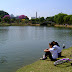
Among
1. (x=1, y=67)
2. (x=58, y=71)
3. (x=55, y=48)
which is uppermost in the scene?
(x=55, y=48)

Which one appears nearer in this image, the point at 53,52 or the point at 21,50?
the point at 53,52

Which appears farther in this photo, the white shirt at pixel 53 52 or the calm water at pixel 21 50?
the calm water at pixel 21 50

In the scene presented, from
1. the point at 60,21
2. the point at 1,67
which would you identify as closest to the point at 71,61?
the point at 1,67

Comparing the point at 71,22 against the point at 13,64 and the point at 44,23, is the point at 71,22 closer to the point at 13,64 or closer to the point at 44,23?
the point at 44,23

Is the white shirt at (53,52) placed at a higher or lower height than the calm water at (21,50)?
higher

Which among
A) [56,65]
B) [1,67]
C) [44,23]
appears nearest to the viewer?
[56,65]

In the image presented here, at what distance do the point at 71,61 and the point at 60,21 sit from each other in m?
97.6

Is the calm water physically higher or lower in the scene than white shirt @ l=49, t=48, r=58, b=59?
lower

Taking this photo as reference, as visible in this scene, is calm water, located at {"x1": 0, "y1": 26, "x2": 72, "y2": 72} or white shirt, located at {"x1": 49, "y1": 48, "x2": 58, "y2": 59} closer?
white shirt, located at {"x1": 49, "y1": 48, "x2": 58, "y2": 59}

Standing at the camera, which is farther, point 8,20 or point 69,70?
point 8,20

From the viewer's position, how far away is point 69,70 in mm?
6098

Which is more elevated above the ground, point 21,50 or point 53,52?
point 53,52

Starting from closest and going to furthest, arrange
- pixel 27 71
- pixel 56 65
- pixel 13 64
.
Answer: pixel 27 71
pixel 56 65
pixel 13 64

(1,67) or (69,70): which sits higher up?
(69,70)
